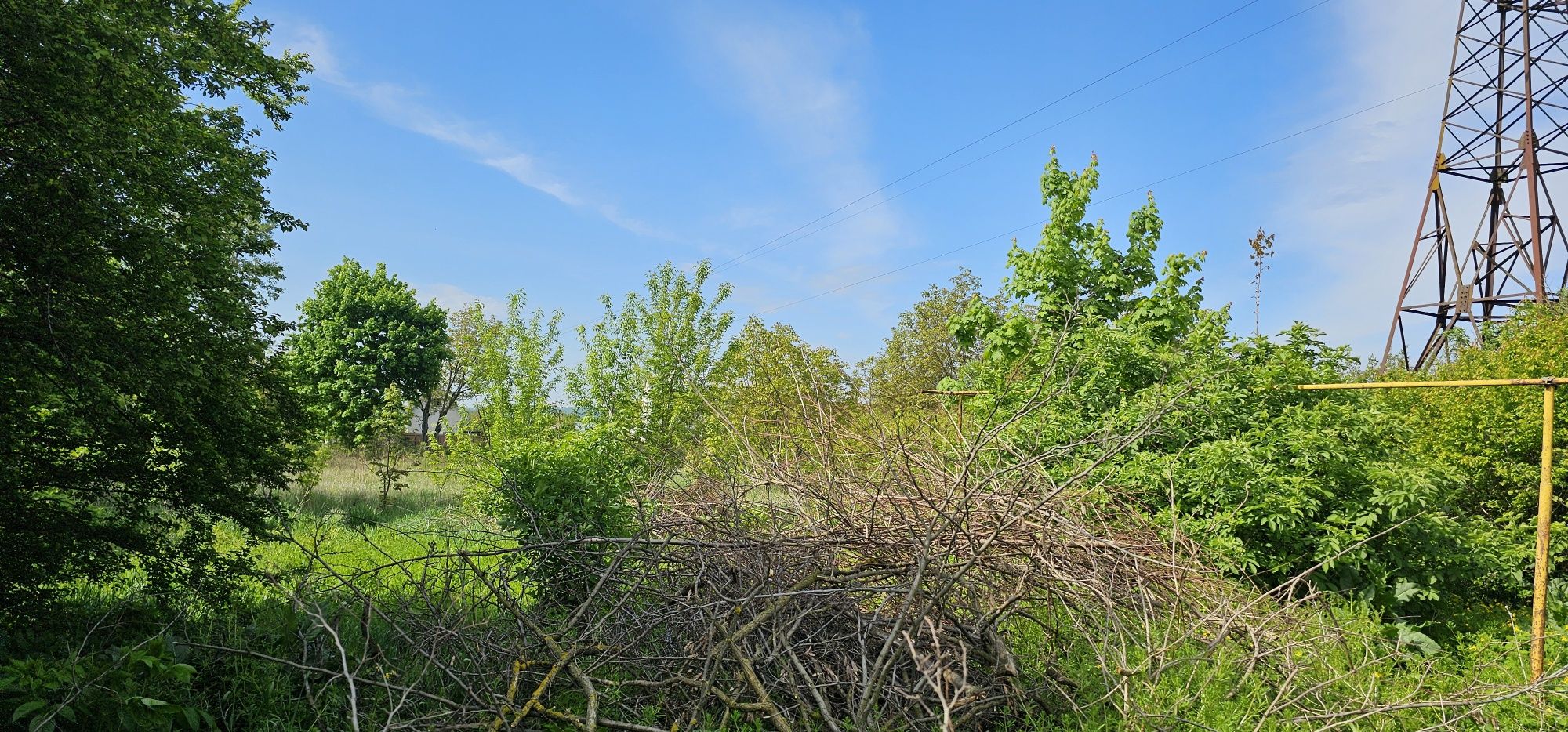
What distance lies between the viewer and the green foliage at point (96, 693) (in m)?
3.65

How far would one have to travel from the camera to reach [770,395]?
420 inches

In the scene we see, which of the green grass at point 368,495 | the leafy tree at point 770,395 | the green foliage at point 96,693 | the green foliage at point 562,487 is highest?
the leafy tree at point 770,395

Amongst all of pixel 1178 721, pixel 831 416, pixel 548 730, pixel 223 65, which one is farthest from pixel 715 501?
pixel 223 65

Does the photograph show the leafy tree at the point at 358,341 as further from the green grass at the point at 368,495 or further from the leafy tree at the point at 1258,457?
the leafy tree at the point at 1258,457

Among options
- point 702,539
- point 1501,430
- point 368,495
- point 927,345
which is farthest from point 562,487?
point 927,345

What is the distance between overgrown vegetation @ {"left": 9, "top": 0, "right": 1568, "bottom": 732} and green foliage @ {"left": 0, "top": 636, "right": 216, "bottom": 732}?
1.4 inches

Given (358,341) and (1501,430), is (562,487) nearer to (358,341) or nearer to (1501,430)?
(1501,430)

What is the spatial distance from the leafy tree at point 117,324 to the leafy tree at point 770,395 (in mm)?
3542

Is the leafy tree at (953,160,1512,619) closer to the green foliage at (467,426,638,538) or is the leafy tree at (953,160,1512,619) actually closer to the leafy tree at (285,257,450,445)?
the green foliage at (467,426,638,538)

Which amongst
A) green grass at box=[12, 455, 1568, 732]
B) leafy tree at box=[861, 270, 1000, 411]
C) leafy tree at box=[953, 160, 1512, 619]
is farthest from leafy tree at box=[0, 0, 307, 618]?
leafy tree at box=[861, 270, 1000, 411]

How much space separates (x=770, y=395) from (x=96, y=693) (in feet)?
24.6

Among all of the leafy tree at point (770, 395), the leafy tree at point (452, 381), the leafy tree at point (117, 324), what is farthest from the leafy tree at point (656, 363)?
the leafy tree at point (452, 381)

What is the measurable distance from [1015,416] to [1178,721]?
168 centimetres

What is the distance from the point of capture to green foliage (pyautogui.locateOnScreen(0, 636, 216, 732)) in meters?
3.65
